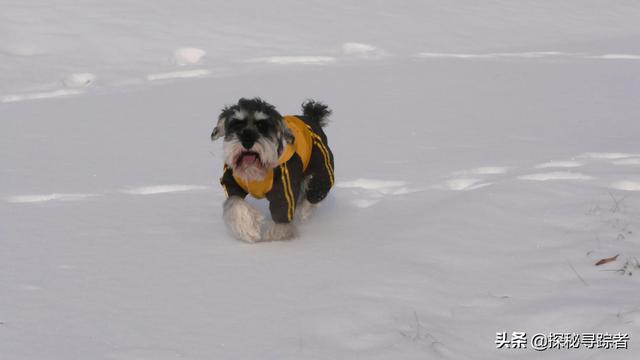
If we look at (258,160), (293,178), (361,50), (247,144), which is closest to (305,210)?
(293,178)

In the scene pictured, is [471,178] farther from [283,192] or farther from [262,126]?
[262,126]

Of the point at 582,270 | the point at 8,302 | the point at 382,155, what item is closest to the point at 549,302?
the point at 582,270

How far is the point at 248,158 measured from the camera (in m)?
4.84

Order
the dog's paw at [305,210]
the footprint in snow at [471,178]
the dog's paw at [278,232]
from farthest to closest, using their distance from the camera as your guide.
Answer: the footprint in snow at [471,178] < the dog's paw at [305,210] < the dog's paw at [278,232]

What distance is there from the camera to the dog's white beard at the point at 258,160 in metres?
4.81

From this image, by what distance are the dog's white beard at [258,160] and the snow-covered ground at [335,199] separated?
412 mm

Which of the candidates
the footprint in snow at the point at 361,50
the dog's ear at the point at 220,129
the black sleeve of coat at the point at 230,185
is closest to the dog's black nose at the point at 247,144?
the dog's ear at the point at 220,129

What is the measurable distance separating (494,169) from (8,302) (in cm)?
366

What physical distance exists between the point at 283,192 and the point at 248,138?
0.46 m

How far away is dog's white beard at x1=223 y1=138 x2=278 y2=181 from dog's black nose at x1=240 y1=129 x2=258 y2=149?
2 cm

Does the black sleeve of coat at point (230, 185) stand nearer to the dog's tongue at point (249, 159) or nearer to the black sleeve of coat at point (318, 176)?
the dog's tongue at point (249, 159)

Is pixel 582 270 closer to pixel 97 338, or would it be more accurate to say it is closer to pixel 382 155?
pixel 97 338

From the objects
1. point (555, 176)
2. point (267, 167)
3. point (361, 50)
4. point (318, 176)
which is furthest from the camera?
point (361, 50)

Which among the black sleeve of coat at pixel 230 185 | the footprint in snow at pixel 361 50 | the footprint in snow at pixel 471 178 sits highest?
the black sleeve of coat at pixel 230 185
